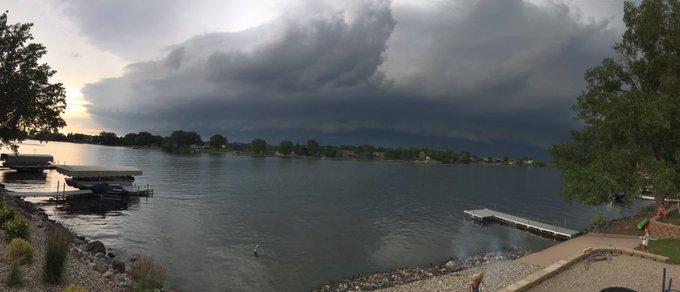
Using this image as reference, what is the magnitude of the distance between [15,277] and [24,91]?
37.9 meters

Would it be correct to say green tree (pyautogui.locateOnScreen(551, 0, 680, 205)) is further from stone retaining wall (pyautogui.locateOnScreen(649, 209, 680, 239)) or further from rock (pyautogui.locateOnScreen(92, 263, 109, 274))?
rock (pyautogui.locateOnScreen(92, 263, 109, 274))

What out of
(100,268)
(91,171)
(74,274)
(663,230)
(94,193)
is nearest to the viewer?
(74,274)

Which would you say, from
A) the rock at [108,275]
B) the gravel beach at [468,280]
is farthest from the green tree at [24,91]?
the gravel beach at [468,280]

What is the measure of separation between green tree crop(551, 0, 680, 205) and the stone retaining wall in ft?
8.91

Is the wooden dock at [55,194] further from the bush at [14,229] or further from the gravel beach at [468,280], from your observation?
the gravel beach at [468,280]

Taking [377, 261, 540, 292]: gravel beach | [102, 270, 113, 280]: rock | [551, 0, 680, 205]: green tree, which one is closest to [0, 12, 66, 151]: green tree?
[102, 270, 113, 280]: rock

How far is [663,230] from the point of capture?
1090 inches

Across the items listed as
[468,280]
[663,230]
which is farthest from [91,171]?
[663,230]

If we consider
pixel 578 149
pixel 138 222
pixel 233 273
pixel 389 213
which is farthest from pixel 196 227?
pixel 578 149

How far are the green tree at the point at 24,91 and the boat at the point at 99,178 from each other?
1409 centimetres

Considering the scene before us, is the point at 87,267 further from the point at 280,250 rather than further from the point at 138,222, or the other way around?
the point at 138,222

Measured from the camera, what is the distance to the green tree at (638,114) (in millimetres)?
29234

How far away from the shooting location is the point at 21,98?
40.7 metres

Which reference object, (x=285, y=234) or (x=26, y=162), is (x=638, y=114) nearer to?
(x=285, y=234)
